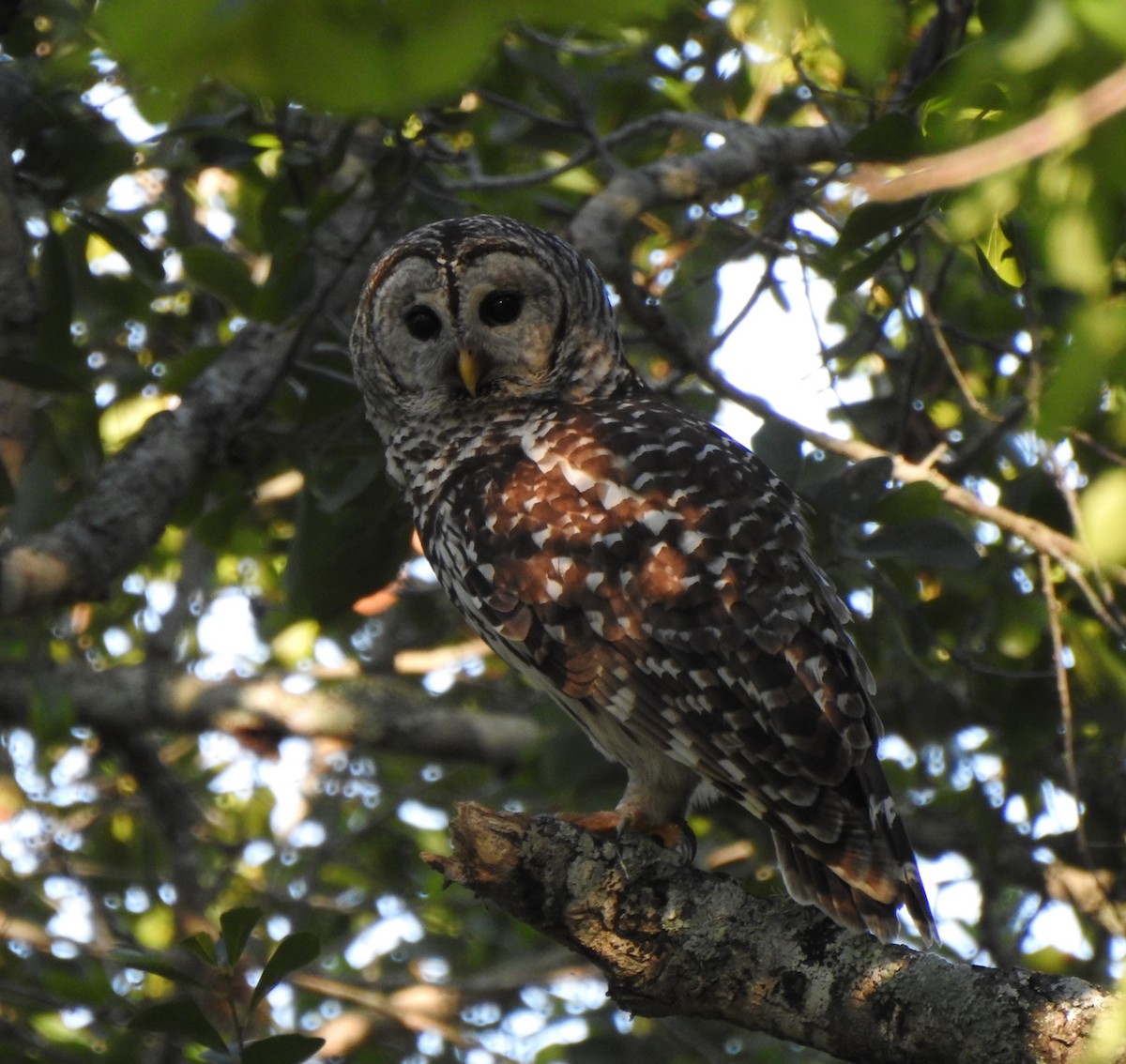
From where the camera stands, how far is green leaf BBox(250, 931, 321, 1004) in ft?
8.46

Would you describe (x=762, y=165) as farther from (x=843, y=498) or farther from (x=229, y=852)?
(x=229, y=852)

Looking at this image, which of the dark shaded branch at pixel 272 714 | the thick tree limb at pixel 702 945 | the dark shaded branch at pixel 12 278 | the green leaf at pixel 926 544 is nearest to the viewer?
the thick tree limb at pixel 702 945

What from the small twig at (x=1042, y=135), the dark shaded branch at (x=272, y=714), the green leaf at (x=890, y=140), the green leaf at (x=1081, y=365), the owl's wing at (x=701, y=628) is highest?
the green leaf at (x=890, y=140)

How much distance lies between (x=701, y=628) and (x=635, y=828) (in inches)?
20.0

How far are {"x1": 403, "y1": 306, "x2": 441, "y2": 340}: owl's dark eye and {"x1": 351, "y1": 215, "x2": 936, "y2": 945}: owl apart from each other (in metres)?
0.09

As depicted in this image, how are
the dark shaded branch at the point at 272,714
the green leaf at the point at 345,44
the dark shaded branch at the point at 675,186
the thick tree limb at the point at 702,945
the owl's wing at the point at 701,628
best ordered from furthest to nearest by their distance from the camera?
1. the dark shaded branch at the point at 272,714
2. the dark shaded branch at the point at 675,186
3. the owl's wing at the point at 701,628
4. the thick tree limb at the point at 702,945
5. the green leaf at the point at 345,44

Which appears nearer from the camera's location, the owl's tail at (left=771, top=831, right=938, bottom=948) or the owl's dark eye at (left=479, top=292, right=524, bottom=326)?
the owl's tail at (left=771, top=831, right=938, bottom=948)

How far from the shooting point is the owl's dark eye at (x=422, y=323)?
12.5ft

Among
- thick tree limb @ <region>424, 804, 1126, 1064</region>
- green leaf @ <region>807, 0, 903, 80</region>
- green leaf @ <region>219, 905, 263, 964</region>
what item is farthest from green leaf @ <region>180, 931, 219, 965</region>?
green leaf @ <region>807, 0, 903, 80</region>

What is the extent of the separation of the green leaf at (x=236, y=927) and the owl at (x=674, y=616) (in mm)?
805

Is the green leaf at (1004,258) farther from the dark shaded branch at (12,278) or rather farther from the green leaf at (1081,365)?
the dark shaded branch at (12,278)

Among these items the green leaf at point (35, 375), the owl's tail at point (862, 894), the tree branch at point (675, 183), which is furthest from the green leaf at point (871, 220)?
the green leaf at point (35, 375)

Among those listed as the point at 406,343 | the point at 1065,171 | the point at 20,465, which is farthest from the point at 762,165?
the point at 1065,171

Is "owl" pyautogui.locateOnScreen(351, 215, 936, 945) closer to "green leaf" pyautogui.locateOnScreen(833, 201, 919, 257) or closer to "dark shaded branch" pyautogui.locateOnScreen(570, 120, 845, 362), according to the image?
"dark shaded branch" pyautogui.locateOnScreen(570, 120, 845, 362)
